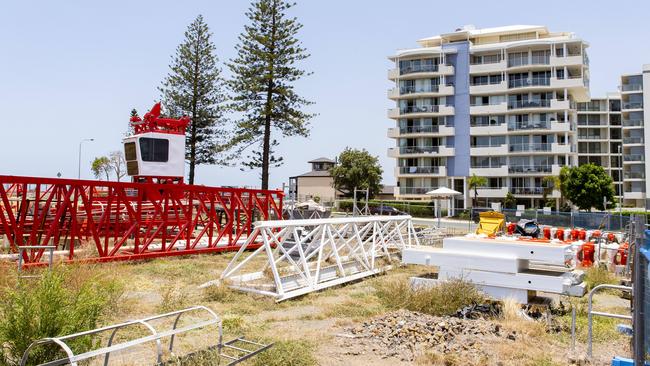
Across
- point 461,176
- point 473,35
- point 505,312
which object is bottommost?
point 505,312

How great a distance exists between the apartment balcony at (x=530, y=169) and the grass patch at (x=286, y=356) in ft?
156

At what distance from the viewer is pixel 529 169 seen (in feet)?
163

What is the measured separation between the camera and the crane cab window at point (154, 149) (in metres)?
17.6

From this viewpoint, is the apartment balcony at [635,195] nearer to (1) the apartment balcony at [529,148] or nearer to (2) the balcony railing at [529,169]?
(2) the balcony railing at [529,169]

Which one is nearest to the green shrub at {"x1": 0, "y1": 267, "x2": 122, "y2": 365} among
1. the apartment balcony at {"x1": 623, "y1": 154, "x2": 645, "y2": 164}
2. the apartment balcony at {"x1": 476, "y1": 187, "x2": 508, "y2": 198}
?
the apartment balcony at {"x1": 476, "y1": 187, "x2": 508, "y2": 198}

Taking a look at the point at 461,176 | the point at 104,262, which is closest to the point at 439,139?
the point at 461,176

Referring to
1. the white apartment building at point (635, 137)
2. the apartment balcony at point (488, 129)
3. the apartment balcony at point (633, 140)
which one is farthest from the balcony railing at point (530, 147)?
the apartment balcony at point (633, 140)

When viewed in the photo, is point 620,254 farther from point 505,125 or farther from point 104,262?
point 505,125

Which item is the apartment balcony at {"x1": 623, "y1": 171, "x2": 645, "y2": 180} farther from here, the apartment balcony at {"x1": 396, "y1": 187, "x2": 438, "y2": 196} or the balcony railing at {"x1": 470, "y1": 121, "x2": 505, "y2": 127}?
the apartment balcony at {"x1": 396, "y1": 187, "x2": 438, "y2": 196}

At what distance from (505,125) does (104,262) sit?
146 feet

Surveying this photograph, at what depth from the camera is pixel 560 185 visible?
46469 mm

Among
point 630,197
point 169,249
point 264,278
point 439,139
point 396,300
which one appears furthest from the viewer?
point 630,197

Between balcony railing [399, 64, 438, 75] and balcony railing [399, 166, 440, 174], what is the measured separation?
9880 millimetres

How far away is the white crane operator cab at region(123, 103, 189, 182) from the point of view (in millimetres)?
Answer: 17609
